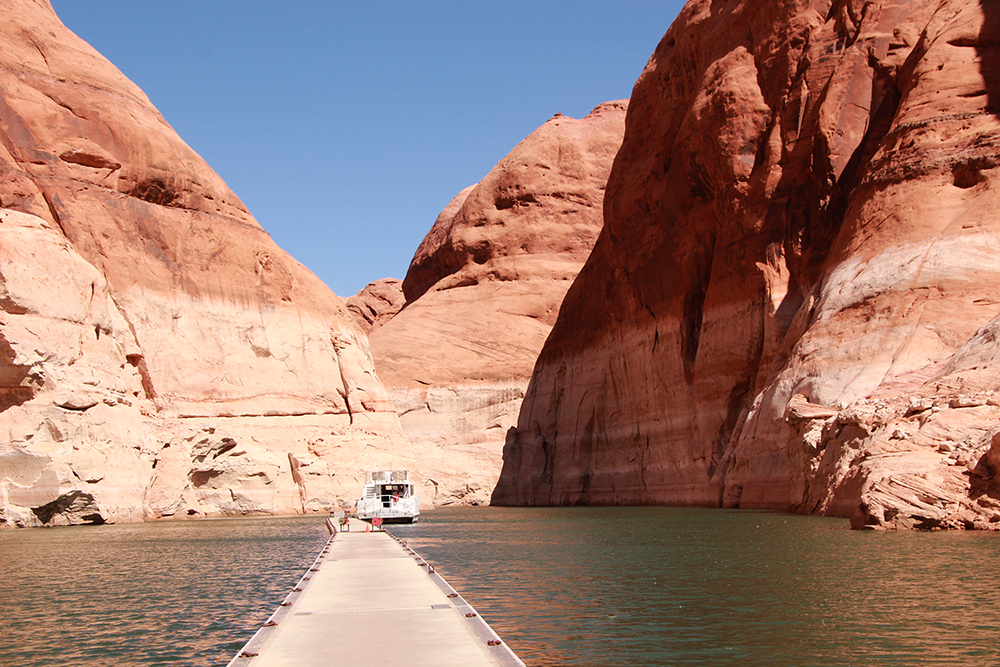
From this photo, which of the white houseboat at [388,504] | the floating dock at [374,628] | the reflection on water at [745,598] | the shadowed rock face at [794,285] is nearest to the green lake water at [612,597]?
the reflection on water at [745,598]

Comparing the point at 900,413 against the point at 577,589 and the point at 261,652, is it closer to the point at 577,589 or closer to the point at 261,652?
the point at 577,589

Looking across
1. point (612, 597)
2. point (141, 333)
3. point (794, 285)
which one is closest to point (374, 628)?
point (612, 597)

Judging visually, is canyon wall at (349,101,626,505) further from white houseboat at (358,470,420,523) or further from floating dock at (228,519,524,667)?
floating dock at (228,519,524,667)

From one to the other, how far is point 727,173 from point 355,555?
3436 cm

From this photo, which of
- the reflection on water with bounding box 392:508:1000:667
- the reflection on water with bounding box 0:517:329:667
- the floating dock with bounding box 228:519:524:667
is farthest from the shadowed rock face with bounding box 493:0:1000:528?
the reflection on water with bounding box 0:517:329:667

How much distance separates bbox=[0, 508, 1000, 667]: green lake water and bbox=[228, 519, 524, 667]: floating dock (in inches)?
21.1

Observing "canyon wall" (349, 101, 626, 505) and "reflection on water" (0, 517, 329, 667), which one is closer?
"reflection on water" (0, 517, 329, 667)

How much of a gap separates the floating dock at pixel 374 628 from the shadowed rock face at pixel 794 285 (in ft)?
43.9

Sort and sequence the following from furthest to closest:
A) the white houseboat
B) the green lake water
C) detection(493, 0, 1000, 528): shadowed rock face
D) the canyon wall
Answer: the canyon wall → the white houseboat → detection(493, 0, 1000, 528): shadowed rock face → the green lake water

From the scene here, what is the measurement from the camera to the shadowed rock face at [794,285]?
26.3 m

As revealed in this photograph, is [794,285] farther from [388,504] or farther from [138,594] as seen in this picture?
[138,594]

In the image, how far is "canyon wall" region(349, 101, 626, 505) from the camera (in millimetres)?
76375

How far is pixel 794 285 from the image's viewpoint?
42.5 m

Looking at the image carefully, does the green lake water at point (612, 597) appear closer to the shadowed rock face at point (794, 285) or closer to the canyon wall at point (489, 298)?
the shadowed rock face at point (794, 285)
